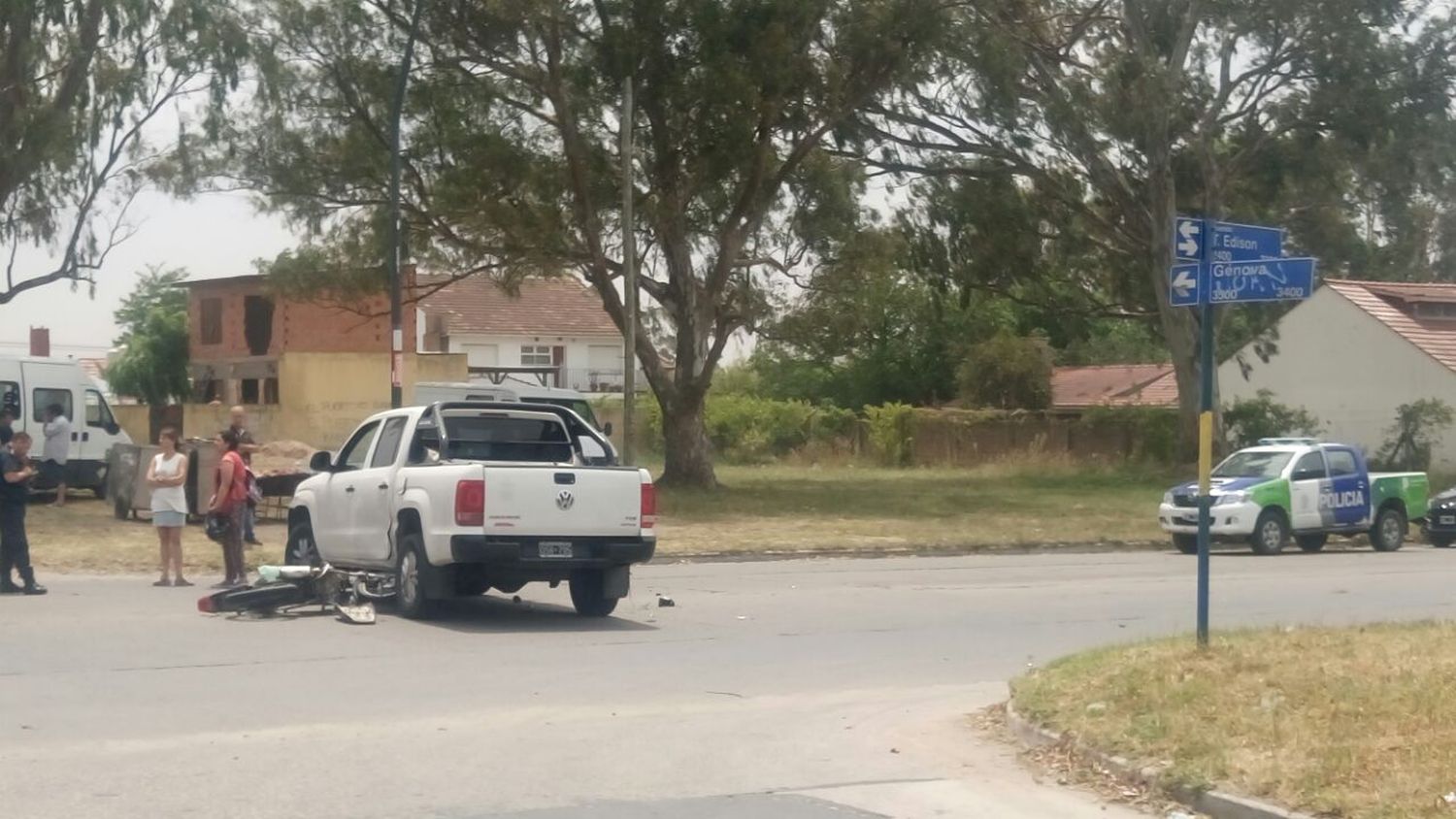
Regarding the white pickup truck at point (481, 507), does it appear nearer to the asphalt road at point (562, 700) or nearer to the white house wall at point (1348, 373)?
the asphalt road at point (562, 700)

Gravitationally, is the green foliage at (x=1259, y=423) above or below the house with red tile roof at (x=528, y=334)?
below

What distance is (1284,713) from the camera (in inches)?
380

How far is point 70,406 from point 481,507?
20439mm

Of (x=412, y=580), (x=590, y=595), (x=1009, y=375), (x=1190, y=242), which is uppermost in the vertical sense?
(x=1009, y=375)

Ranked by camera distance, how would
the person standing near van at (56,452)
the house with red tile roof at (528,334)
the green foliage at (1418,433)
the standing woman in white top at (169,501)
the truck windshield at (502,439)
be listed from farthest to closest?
the house with red tile roof at (528,334) → the green foliage at (1418,433) → the person standing near van at (56,452) → the standing woman in white top at (169,501) → the truck windshield at (502,439)

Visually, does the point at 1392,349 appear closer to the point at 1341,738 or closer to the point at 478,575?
the point at 478,575

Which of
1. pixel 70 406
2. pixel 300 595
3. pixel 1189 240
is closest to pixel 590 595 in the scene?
pixel 300 595

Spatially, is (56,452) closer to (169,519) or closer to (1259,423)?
(169,519)

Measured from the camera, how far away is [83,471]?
1294 inches

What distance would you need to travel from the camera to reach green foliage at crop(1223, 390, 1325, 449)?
47.5 meters

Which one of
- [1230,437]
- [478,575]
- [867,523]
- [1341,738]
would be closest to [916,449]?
[1230,437]

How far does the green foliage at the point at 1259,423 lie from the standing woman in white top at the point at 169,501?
33.6 meters

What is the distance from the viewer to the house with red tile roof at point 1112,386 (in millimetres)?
63094

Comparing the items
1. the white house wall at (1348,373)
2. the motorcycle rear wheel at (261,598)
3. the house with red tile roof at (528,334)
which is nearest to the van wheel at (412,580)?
the motorcycle rear wheel at (261,598)
